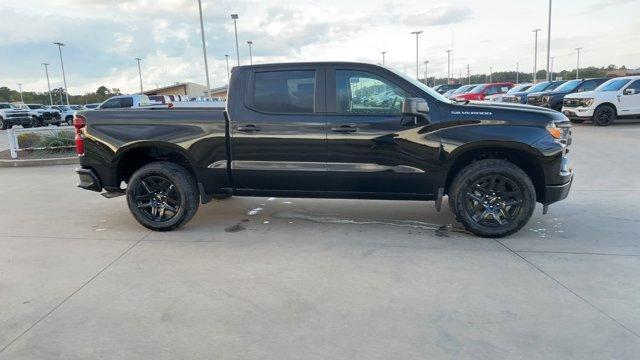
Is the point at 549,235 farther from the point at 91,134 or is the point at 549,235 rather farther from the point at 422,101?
the point at 91,134

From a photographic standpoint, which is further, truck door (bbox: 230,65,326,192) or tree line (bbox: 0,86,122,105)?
tree line (bbox: 0,86,122,105)

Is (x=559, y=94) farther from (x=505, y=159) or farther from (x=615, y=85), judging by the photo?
(x=505, y=159)

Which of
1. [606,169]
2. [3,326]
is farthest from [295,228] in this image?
[606,169]

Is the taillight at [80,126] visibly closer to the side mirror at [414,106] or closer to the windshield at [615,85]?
the side mirror at [414,106]

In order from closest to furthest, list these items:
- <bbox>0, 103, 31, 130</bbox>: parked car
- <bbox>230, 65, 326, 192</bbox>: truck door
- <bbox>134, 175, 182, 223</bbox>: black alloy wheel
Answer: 1. <bbox>230, 65, 326, 192</bbox>: truck door
2. <bbox>134, 175, 182, 223</bbox>: black alloy wheel
3. <bbox>0, 103, 31, 130</bbox>: parked car

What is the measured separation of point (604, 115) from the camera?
1691 cm

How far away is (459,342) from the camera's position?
120 inches

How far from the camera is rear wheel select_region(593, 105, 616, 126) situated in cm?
1681

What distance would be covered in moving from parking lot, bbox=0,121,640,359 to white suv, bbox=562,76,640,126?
1209 centimetres

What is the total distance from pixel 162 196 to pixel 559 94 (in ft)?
63.1

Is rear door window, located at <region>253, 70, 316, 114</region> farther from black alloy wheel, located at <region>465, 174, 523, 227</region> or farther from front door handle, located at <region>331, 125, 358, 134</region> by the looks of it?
black alloy wheel, located at <region>465, 174, 523, 227</region>

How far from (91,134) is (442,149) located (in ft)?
13.4

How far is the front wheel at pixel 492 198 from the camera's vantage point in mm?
4949

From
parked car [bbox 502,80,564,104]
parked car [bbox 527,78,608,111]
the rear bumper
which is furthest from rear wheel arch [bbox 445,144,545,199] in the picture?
parked car [bbox 502,80,564,104]
